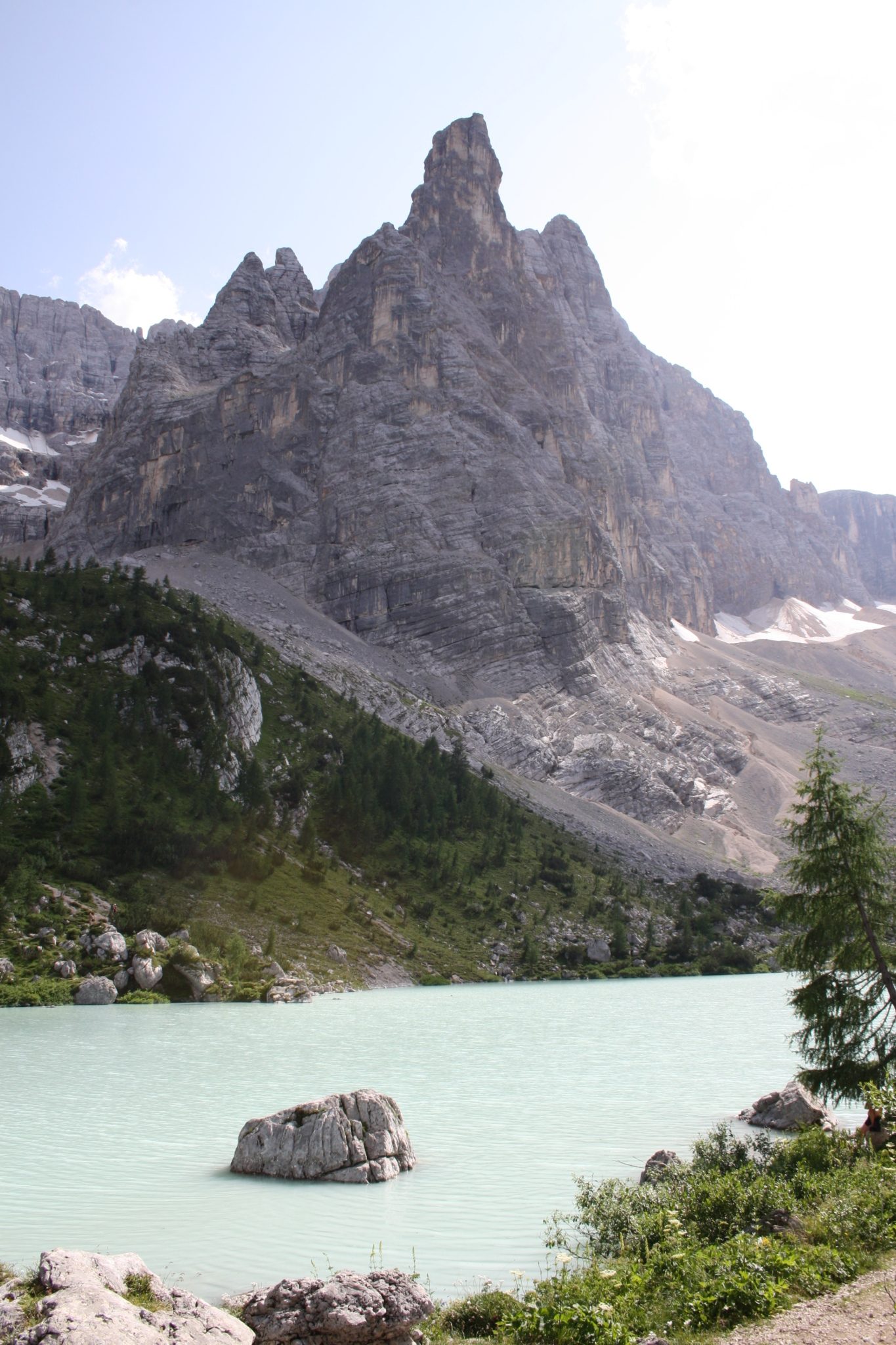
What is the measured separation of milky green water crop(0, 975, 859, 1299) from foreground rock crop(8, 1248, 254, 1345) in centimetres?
223

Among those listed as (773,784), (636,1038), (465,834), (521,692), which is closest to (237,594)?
(521,692)

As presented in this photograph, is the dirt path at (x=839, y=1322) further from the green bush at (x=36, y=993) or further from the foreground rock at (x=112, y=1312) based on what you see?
the green bush at (x=36, y=993)

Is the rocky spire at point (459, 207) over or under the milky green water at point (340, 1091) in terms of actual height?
over

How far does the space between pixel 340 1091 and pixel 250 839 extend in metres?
51.2

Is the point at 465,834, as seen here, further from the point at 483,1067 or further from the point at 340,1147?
the point at 340,1147

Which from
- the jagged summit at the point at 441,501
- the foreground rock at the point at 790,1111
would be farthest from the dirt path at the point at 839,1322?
the jagged summit at the point at 441,501

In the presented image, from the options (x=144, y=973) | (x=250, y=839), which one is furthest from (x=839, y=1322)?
(x=250, y=839)

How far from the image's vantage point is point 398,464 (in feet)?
521

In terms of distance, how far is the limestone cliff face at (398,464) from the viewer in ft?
495

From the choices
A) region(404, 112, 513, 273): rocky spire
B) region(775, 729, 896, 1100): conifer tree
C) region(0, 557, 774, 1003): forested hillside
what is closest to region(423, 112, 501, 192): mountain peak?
region(404, 112, 513, 273): rocky spire

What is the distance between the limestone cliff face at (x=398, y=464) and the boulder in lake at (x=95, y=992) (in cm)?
9902

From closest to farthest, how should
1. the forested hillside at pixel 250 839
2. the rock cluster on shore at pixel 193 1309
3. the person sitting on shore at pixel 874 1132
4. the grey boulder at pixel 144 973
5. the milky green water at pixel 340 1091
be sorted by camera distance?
the rock cluster on shore at pixel 193 1309, the milky green water at pixel 340 1091, the person sitting on shore at pixel 874 1132, the grey boulder at pixel 144 973, the forested hillside at pixel 250 839

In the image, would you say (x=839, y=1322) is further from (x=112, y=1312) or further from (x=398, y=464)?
(x=398, y=464)

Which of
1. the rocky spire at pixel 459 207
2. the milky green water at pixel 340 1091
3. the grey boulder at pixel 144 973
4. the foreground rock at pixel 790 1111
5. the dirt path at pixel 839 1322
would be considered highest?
the rocky spire at pixel 459 207
